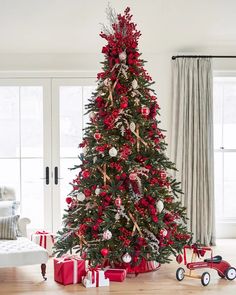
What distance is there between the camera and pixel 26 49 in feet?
21.2

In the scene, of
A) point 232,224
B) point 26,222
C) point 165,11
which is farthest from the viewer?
point 232,224

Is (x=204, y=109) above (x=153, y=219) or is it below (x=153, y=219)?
above

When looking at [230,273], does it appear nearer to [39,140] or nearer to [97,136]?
[97,136]

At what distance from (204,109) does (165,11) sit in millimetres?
1314

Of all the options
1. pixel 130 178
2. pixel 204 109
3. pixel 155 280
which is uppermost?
pixel 204 109

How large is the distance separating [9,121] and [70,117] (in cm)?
78

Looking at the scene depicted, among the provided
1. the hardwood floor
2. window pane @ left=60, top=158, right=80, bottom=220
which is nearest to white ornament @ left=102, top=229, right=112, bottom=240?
the hardwood floor

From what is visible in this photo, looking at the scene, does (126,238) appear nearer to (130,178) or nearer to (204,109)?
(130,178)

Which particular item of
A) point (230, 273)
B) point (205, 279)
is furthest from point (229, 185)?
point (205, 279)

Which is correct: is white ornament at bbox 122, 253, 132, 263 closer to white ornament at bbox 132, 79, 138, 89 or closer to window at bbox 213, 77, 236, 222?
white ornament at bbox 132, 79, 138, 89

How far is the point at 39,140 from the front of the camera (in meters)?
6.59

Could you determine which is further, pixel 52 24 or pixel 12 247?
pixel 52 24

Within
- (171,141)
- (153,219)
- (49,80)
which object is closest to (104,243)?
(153,219)

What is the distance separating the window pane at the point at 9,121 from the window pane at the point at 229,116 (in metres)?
2.84
